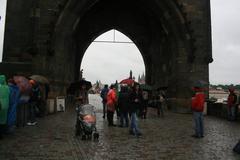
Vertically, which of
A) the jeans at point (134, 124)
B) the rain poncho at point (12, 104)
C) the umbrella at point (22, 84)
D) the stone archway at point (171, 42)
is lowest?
the jeans at point (134, 124)

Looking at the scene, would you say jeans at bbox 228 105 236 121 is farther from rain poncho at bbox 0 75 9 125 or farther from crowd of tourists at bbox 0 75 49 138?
rain poncho at bbox 0 75 9 125

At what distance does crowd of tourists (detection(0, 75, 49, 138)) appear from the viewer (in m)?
8.37

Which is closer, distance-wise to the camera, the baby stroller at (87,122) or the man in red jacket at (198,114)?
the baby stroller at (87,122)

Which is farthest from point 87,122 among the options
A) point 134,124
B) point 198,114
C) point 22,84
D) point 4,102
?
point 198,114

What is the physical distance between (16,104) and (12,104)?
207 mm

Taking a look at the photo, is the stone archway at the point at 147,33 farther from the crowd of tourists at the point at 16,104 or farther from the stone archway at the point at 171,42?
the crowd of tourists at the point at 16,104

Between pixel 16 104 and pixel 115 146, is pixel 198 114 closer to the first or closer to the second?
pixel 115 146

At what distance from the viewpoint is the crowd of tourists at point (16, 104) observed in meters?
8.37

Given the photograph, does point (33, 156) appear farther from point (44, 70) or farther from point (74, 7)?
point (74, 7)

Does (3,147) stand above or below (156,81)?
below

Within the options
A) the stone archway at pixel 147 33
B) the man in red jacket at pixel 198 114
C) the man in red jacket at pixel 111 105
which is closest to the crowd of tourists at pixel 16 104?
the man in red jacket at pixel 111 105

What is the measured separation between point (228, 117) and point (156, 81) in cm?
1149

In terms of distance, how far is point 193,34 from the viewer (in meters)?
20.1

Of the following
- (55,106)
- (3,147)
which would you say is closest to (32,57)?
(55,106)
